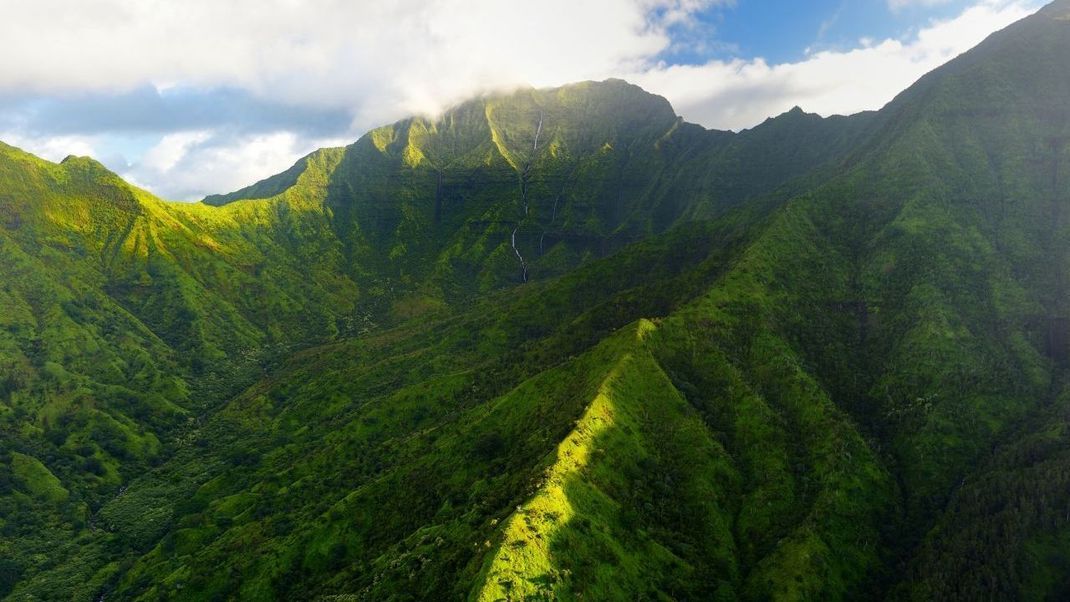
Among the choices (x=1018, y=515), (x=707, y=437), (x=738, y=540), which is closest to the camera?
(x=1018, y=515)

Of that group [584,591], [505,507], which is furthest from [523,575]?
[505,507]

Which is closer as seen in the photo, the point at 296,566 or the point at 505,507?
the point at 505,507

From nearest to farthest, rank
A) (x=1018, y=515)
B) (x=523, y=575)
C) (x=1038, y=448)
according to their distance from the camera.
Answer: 1. (x=523, y=575)
2. (x=1018, y=515)
3. (x=1038, y=448)

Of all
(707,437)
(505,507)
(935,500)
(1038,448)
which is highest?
(505,507)

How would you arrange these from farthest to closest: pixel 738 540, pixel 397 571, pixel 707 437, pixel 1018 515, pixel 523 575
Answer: pixel 707 437, pixel 738 540, pixel 1018 515, pixel 397 571, pixel 523 575

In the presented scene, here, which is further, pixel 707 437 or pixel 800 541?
pixel 707 437

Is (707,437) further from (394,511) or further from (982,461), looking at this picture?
(394,511)

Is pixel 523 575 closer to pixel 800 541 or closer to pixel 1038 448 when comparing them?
pixel 800 541

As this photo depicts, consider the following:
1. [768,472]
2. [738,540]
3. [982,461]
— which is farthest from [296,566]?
[982,461]

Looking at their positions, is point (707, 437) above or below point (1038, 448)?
above
